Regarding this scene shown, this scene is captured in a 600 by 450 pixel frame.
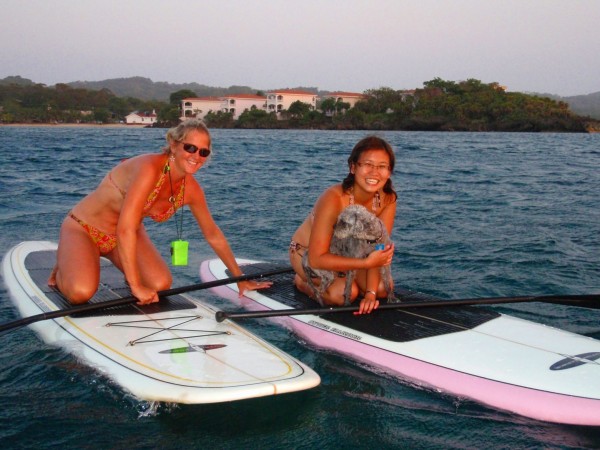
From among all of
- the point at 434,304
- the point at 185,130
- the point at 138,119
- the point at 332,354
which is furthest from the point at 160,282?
the point at 138,119

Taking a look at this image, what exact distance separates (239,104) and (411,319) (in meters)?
110

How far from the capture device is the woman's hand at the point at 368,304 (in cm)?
506

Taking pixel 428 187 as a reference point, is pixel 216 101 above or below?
above

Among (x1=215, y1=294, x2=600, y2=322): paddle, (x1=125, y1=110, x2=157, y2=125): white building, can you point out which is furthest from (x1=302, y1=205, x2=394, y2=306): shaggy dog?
(x1=125, y1=110, x2=157, y2=125): white building

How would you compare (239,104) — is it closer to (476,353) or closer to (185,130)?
(185,130)

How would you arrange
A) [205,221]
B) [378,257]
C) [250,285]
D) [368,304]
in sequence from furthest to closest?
[250,285] → [205,221] → [368,304] → [378,257]

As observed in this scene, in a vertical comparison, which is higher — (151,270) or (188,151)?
(188,151)

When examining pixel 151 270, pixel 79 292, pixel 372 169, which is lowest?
pixel 79 292

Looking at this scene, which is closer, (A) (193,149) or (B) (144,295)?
(A) (193,149)

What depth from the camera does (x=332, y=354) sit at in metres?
5.23

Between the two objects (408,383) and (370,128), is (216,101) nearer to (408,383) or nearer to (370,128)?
(370,128)

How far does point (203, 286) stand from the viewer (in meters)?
5.59

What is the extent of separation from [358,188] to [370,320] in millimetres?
1191

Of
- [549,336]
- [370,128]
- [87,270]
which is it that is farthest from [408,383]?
[370,128]
